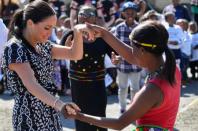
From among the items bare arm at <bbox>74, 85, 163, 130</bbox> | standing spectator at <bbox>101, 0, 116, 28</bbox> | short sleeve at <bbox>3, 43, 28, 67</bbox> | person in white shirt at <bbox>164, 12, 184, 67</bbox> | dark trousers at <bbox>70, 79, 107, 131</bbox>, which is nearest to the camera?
bare arm at <bbox>74, 85, 163, 130</bbox>

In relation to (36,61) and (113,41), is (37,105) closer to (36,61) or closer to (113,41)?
(36,61)

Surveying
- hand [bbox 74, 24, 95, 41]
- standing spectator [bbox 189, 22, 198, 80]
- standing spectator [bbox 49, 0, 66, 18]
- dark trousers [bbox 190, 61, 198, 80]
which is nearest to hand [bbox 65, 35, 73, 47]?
hand [bbox 74, 24, 95, 41]

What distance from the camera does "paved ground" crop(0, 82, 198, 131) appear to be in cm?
749

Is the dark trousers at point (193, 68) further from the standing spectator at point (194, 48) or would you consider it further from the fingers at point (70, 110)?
the fingers at point (70, 110)

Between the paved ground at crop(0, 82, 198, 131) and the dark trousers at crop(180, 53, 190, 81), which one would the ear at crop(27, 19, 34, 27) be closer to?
the paved ground at crop(0, 82, 198, 131)

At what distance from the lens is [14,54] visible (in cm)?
355

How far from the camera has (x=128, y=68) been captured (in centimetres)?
794

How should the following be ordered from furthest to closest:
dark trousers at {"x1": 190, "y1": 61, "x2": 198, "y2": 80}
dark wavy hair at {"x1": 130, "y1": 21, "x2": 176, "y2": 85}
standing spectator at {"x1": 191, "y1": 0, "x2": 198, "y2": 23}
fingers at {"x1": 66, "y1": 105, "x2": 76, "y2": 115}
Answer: standing spectator at {"x1": 191, "y1": 0, "x2": 198, "y2": 23}
dark trousers at {"x1": 190, "y1": 61, "x2": 198, "y2": 80}
fingers at {"x1": 66, "y1": 105, "x2": 76, "y2": 115}
dark wavy hair at {"x1": 130, "y1": 21, "x2": 176, "y2": 85}

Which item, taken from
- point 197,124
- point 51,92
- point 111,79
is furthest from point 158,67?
point 111,79

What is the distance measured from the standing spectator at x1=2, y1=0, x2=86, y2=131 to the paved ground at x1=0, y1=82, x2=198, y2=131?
12.3 ft

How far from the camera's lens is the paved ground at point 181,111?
7.49 m

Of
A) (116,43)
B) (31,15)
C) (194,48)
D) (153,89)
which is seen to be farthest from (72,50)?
(194,48)

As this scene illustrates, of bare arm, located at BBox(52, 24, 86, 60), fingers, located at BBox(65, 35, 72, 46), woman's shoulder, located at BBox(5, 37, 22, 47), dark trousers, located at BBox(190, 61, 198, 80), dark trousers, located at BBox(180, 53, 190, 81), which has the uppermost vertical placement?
woman's shoulder, located at BBox(5, 37, 22, 47)

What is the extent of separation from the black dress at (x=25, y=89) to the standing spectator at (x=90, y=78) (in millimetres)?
2212
